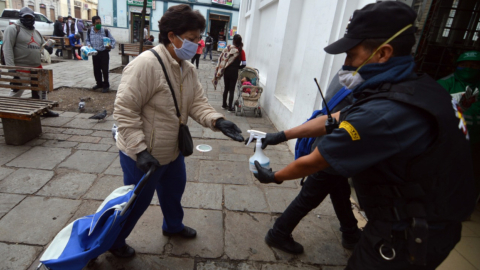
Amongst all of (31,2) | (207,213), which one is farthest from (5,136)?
(31,2)

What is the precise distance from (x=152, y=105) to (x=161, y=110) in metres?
0.07

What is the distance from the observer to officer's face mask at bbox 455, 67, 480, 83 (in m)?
2.72

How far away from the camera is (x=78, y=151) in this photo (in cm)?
407

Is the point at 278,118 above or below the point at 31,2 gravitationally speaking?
below

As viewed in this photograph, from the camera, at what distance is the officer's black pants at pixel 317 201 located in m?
2.15

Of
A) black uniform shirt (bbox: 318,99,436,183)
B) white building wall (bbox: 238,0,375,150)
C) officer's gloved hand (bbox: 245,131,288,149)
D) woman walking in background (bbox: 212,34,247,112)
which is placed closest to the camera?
black uniform shirt (bbox: 318,99,436,183)

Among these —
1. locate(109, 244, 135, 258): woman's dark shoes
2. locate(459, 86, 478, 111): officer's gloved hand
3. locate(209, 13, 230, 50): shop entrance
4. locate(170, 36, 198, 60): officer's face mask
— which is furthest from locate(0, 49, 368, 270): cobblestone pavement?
locate(209, 13, 230, 50): shop entrance

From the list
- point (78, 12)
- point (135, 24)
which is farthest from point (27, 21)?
point (78, 12)

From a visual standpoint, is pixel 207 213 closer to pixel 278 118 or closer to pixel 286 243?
pixel 286 243

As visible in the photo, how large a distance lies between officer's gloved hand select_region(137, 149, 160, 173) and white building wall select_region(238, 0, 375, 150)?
9.04 feet

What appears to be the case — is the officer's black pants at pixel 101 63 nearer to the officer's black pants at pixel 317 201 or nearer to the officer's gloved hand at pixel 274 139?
the officer's gloved hand at pixel 274 139

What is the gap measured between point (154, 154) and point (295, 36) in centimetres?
470

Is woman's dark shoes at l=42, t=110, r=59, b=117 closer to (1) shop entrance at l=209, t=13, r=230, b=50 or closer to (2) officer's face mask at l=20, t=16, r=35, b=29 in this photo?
(2) officer's face mask at l=20, t=16, r=35, b=29

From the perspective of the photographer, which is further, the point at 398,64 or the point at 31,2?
the point at 31,2
